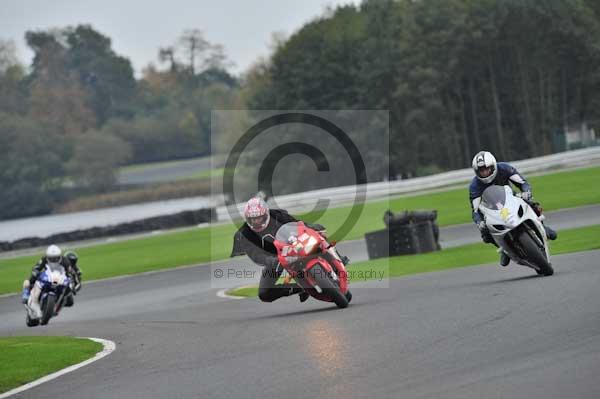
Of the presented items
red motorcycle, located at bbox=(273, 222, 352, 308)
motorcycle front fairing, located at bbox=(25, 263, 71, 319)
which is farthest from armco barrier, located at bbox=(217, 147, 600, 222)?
red motorcycle, located at bbox=(273, 222, 352, 308)

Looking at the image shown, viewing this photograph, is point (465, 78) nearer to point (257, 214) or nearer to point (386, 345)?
point (257, 214)

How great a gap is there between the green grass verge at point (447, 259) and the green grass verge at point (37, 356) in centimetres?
549

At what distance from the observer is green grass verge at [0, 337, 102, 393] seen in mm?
10047

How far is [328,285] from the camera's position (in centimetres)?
1248

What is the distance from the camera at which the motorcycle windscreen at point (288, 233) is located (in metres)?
12.4

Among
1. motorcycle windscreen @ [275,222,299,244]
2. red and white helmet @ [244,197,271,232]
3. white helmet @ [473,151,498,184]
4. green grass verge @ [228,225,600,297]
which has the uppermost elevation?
white helmet @ [473,151,498,184]

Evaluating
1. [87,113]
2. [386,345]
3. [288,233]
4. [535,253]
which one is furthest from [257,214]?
[87,113]

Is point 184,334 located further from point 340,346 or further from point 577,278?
point 577,278

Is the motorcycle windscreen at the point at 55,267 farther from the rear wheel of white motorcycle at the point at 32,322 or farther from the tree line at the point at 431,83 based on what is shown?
the tree line at the point at 431,83

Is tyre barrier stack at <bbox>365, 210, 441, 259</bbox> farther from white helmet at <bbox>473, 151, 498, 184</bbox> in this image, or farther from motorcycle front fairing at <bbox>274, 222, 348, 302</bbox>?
motorcycle front fairing at <bbox>274, 222, 348, 302</bbox>

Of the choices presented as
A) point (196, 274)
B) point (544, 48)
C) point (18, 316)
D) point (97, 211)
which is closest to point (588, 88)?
point (544, 48)

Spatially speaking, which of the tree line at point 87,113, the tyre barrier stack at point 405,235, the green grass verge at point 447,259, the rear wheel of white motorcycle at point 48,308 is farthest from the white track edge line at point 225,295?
the tree line at point 87,113

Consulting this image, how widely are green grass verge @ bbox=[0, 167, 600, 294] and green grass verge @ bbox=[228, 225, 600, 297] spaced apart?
7.57 meters

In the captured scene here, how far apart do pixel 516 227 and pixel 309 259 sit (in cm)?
257
